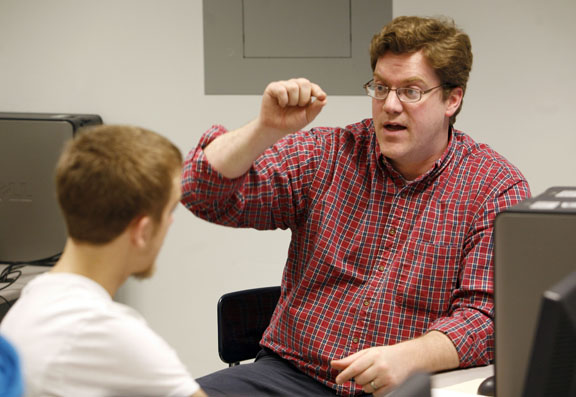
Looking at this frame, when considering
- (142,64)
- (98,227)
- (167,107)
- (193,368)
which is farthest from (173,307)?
(98,227)

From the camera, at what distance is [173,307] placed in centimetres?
273

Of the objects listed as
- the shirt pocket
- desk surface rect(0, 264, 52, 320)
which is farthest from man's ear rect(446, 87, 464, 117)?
desk surface rect(0, 264, 52, 320)

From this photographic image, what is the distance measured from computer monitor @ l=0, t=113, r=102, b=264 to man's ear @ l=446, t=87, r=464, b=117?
130 centimetres

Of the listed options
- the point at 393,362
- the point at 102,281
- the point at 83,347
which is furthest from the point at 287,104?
the point at 83,347

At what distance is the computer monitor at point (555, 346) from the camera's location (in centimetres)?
71

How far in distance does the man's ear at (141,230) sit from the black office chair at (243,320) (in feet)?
2.70

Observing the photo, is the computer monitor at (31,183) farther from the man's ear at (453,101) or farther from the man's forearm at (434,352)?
the man's forearm at (434,352)

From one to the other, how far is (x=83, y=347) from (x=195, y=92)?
5.93 ft

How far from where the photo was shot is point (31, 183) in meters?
2.43

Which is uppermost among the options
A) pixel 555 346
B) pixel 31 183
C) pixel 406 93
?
pixel 406 93

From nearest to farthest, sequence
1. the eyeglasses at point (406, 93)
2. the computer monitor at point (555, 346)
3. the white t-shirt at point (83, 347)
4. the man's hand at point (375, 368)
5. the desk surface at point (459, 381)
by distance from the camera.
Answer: the computer monitor at point (555, 346) < the white t-shirt at point (83, 347) < the desk surface at point (459, 381) < the man's hand at point (375, 368) < the eyeglasses at point (406, 93)

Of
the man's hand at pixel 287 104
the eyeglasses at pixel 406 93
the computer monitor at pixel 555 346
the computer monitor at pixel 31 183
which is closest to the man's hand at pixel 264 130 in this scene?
the man's hand at pixel 287 104

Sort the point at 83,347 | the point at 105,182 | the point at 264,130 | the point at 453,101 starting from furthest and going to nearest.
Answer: the point at 453,101 → the point at 264,130 → the point at 105,182 → the point at 83,347

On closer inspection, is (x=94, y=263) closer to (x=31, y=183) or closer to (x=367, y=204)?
(x=367, y=204)
